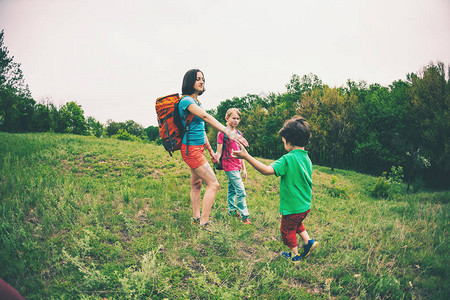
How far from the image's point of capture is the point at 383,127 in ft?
85.5

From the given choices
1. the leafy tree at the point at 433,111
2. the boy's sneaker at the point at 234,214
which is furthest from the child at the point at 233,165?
the leafy tree at the point at 433,111

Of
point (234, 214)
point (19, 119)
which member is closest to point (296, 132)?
point (234, 214)

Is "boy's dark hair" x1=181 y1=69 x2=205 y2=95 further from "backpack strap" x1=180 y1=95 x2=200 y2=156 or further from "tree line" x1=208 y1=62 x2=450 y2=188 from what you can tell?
"tree line" x1=208 y1=62 x2=450 y2=188

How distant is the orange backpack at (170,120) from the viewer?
314 cm

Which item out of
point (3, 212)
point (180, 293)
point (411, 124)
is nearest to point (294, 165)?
point (180, 293)

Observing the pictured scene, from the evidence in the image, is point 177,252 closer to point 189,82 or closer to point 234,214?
point 234,214

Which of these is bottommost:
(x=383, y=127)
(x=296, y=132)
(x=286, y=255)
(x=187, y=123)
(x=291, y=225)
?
(x=286, y=255)

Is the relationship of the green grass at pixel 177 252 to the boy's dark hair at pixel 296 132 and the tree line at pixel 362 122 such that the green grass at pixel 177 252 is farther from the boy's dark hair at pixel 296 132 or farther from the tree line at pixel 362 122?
the tree line at pixel 362 122

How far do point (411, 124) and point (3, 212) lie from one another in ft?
90.5

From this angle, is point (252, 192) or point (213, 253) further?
point (252, 192)

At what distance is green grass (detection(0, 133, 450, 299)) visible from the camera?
236cm

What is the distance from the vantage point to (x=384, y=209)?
643 cm

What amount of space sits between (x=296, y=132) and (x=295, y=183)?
2.22 feet

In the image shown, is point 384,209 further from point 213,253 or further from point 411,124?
point 411,124
